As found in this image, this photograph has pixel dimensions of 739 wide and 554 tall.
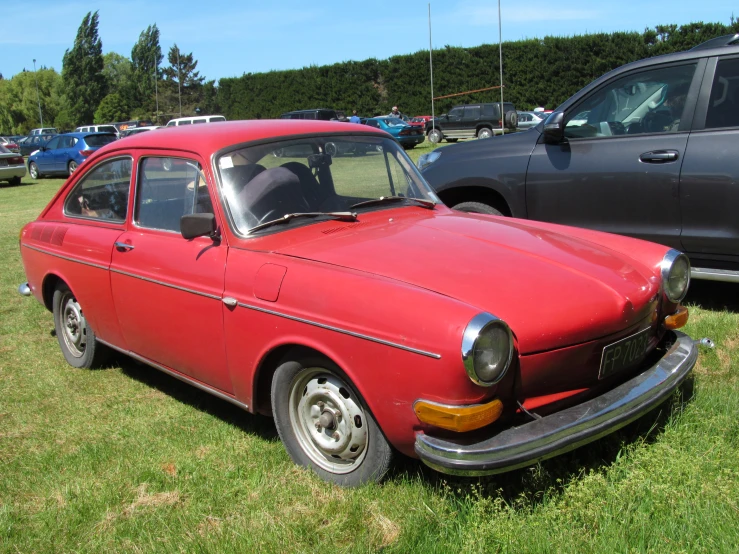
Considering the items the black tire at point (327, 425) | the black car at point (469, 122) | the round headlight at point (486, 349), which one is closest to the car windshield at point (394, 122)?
the black car at point (469, 122)

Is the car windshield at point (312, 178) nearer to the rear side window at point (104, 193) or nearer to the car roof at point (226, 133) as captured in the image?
the car roof at point (226, 133)

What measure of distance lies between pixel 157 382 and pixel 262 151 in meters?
1.84

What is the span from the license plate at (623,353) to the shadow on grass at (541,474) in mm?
381

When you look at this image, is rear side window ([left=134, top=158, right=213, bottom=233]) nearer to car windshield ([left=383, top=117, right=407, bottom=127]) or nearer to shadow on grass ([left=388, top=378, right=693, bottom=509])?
shadow on grass ([left=388, top=378, right=693, bottom=509])

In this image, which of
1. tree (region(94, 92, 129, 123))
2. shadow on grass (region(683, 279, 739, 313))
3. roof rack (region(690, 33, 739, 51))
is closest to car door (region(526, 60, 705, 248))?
roof rack (region(690, 33, 739, 51))

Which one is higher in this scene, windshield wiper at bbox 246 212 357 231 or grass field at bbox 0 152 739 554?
windshield wiper at bbox 246 212 357 231

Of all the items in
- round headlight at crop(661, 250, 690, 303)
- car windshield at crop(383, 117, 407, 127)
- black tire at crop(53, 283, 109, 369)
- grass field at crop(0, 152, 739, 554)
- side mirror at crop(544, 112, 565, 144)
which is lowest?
grass field at crop(0, 152, 739, 554)

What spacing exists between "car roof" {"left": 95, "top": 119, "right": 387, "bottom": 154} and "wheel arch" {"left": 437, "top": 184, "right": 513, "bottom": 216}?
205 centimetres

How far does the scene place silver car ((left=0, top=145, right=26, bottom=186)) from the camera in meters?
21.8

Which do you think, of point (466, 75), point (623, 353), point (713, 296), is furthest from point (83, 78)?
point (623, 353)

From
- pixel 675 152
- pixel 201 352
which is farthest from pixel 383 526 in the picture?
pixel 675 152

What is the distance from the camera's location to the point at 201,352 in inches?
141

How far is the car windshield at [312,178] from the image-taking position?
361 cm

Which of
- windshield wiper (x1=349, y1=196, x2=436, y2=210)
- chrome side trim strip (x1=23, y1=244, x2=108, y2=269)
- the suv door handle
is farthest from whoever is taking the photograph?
the suv door handle
